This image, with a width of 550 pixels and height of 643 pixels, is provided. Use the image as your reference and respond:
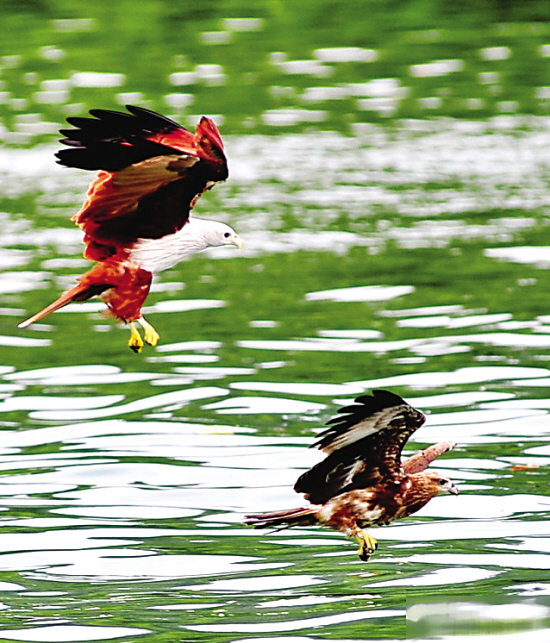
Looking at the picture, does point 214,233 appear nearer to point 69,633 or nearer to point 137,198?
point 137,198

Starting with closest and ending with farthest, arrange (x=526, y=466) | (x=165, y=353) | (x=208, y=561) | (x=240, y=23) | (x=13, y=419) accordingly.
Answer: (x=208, y=561), (x=526, y=466), (x=13, y=419), (x=165, y=353), (x=240, y=23)

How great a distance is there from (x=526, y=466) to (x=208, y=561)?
2814mm

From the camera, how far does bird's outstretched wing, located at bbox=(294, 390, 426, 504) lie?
766 cm

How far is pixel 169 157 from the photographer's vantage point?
7.73 m

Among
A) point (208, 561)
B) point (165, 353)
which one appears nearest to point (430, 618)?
point (208, 561)

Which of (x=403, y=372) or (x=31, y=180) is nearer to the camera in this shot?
(x=403, y=372)

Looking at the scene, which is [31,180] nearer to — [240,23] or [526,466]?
[240,23]

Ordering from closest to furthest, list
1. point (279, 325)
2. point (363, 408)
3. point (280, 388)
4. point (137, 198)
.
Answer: point (363, 408) < point (137, 198) < point (280, 388) < point (279, 325)

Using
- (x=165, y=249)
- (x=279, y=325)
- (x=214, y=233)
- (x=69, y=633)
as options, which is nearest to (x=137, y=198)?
(x=165, y=249)

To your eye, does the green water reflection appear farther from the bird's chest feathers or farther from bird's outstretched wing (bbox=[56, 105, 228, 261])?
bird's outstretched wing (bbox=[56, 105, 228, 261])

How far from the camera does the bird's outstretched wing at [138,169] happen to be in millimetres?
7691

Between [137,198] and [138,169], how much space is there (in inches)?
6.4

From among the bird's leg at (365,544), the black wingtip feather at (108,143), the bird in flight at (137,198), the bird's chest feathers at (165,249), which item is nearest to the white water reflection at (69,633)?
the bird's leg at (365,544)

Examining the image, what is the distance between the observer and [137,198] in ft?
25.8
